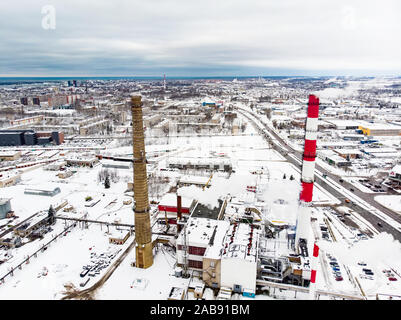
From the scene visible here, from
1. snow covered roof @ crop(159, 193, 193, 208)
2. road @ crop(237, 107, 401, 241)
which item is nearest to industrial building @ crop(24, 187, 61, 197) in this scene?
snow covered roof @ crop(159, 193, 193, 208)

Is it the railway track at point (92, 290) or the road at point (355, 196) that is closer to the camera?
the railway track at point (92, 290)

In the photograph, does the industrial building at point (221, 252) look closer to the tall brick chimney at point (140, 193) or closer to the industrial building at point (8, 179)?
the tall brick chimney at point (140, 193)

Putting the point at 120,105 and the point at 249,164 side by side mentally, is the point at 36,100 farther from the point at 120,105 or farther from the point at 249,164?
the point at 249,164

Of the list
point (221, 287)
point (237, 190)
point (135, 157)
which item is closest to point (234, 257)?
point (221, 287)

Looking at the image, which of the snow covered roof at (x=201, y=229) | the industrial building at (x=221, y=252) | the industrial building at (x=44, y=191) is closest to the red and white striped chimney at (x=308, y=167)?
the industrial building at (x=221, y=252)

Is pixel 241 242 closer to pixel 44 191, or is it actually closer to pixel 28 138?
pixel 44 191

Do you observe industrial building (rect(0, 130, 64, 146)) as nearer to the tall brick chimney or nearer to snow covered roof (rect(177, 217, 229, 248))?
the tall brick chimney

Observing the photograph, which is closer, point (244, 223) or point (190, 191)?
point (244, 223)

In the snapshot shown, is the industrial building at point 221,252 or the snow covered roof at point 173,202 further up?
the snow covered roof at point 173,202
